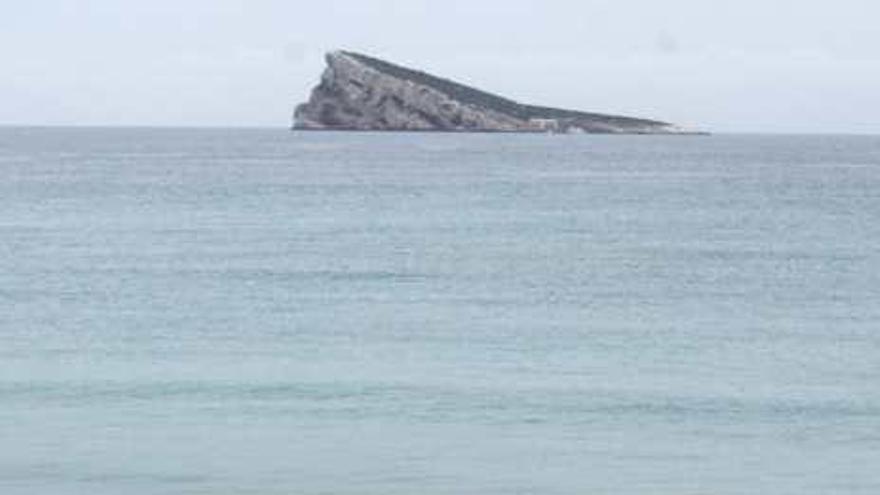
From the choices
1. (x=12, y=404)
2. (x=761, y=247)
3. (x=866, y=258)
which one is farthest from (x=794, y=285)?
(x=12, y=404)

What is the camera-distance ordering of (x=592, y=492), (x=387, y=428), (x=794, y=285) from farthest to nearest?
1. (x=794, y=285)
2. (x=387, y=428)
3. (x=592, y=492)

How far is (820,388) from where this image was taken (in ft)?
131

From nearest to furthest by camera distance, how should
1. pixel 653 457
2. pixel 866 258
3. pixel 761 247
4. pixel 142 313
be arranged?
pixel 653 457 → pixel 142 313 → pixel 866 258 → pixel 761 247

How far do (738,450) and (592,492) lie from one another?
4319mm

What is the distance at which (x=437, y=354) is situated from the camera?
4419 centimetres

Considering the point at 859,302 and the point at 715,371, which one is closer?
the point at 715,371

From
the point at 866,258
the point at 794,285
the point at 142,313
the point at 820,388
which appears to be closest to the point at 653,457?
the point at 820,388

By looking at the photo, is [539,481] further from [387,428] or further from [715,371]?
[715,371]

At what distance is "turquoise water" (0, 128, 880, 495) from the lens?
32.7 m

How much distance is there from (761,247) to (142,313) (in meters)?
30.0

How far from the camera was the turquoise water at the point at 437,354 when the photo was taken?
107 ft

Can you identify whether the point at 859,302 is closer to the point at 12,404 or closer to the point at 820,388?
the point at 820,388

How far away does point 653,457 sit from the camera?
110ft

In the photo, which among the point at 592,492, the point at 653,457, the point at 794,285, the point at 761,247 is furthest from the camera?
the point at 761,247
